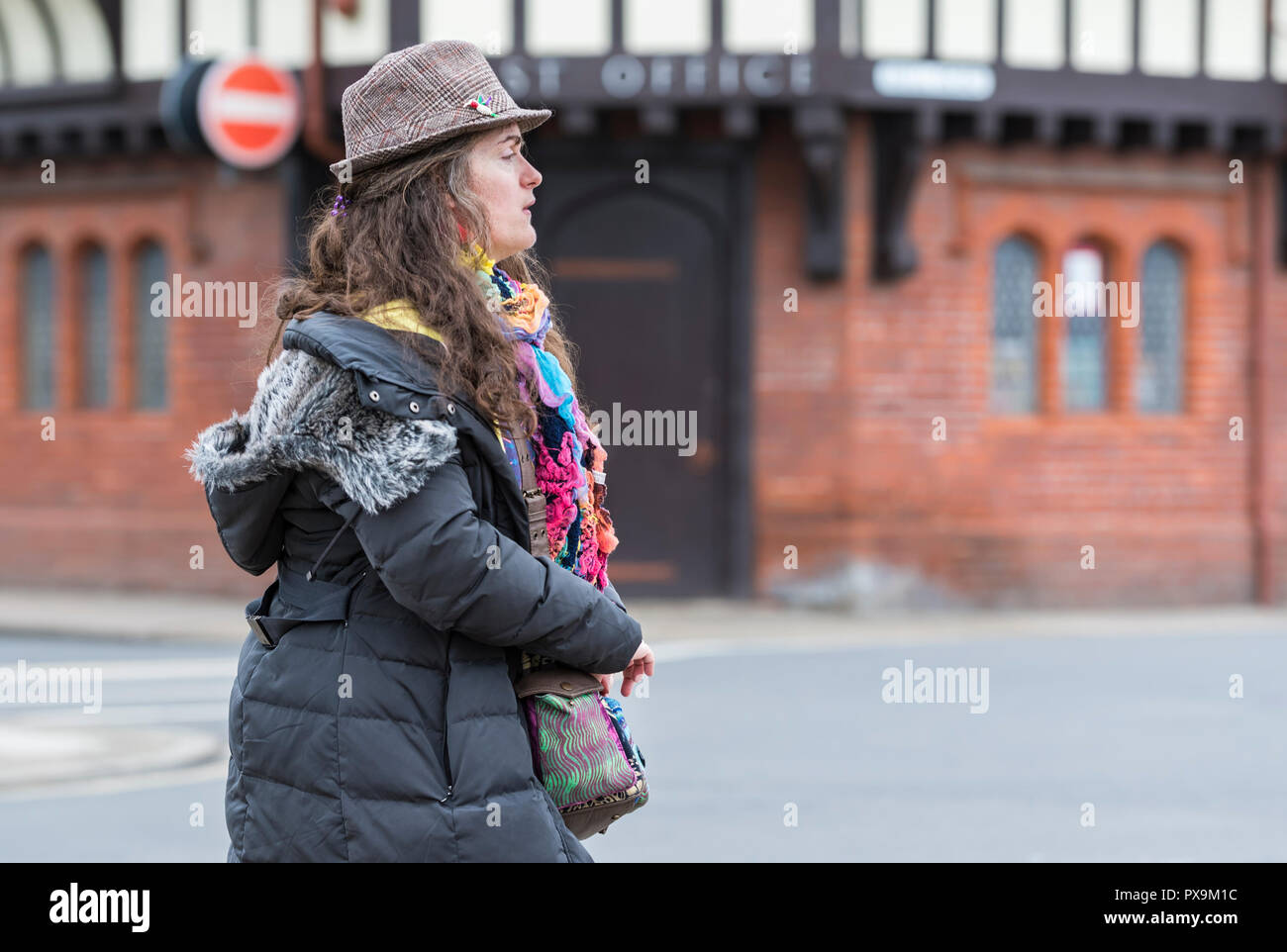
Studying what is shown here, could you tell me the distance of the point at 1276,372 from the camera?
17.1 meters

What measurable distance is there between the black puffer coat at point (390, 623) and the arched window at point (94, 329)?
16119 millimetres

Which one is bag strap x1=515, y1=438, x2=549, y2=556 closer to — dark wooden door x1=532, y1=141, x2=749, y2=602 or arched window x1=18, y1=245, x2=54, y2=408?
dark wooden door x1=532, y1=141, x2=749, y2=602

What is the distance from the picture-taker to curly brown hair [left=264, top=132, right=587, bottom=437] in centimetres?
258

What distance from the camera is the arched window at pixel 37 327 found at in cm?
1825

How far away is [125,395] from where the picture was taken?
17.6m

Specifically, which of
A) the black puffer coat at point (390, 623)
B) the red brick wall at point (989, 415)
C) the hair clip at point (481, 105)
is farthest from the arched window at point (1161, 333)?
the black puffer coat at point (390, 623)

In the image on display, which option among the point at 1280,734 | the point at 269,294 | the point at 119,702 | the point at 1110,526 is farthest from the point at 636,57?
the point at 269,294

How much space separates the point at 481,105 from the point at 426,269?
27 centimetres

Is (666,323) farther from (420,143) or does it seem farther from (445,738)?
(445,738)

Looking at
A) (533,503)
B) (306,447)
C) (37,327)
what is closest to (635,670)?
(533,503)

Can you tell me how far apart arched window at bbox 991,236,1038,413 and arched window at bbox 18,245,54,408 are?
9.29m

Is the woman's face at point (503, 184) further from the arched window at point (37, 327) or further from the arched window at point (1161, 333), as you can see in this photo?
the arched window at point (37, 327)
